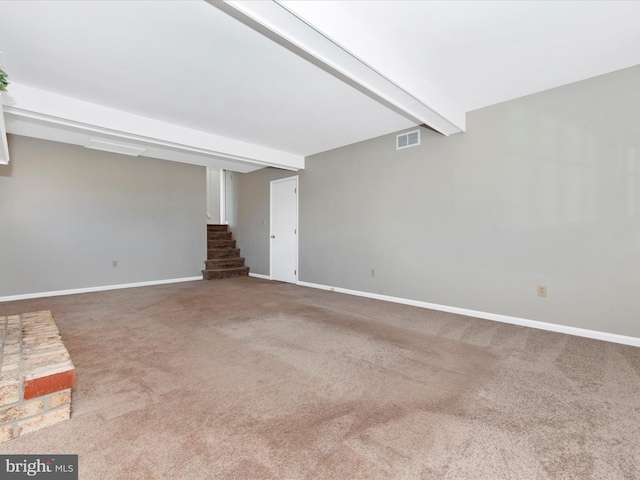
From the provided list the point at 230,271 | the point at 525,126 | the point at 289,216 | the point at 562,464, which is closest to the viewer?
the point at 562,464

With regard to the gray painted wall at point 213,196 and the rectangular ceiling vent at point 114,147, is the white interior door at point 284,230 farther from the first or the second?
the gray painted wall at point 213,196

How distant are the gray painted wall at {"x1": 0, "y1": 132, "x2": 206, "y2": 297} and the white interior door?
5.16 feet

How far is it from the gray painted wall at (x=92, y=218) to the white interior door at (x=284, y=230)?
1.57m

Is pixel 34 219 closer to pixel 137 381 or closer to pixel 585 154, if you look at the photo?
pixel 137 381

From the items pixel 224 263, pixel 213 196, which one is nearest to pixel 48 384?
pixel 224 263

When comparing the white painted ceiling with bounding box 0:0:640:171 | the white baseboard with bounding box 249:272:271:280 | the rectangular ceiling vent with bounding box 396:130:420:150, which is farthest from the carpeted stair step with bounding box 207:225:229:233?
the rectangular ceiling vent with bounding box 396:130:420:150

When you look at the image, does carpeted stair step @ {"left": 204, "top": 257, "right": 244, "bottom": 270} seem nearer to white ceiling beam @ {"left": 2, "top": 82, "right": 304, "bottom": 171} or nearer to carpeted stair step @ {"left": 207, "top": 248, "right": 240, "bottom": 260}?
carpeted stair step @ {"left": 207, "top": 248, "right": 240, "bottom": 260}

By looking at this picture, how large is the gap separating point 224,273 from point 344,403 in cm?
532

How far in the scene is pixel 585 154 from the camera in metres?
2.90

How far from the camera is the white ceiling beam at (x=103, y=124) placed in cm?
303

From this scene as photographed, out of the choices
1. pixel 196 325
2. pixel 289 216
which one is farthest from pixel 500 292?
pixel 289 216

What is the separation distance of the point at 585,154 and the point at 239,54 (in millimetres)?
3384

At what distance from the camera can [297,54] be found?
237 cm

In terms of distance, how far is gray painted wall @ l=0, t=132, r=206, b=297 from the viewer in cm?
447
